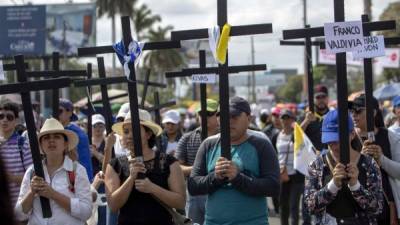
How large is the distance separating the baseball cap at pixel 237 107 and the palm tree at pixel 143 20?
60.8 meters

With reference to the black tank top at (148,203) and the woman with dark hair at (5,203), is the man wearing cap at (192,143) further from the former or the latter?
the woman with dark hair at (5,203)

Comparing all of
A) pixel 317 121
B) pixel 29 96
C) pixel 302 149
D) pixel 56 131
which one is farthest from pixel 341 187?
pixel 317 121

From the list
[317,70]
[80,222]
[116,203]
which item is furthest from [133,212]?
[317,70]

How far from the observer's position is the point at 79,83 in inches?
230

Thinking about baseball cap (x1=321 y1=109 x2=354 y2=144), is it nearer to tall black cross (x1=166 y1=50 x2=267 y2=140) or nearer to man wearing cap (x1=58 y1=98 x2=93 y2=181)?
tall black cross (x1=166 y1=50 x2=267 y2=140)

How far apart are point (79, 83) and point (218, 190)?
1.52 meters

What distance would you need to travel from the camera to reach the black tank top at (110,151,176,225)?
5.12 meters

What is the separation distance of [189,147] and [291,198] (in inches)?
113

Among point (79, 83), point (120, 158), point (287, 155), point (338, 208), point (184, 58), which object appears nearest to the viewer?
point (338, 208)

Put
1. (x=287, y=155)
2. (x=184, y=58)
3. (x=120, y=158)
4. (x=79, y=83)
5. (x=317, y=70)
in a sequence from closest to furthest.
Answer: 1. (x=120, y=158)
2. (x=79, y=83)
3. (x=287, y=155)
4. (x=184, y=58)
5. (x=317, y=70)

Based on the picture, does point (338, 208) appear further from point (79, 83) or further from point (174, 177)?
point (79, 83)

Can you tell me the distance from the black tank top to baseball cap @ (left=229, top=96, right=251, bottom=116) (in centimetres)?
55

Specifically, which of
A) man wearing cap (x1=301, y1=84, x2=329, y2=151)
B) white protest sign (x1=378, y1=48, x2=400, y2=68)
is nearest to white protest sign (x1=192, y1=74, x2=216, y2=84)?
man wearing cap (x1=301, y1=84, x2=329, y2=151)

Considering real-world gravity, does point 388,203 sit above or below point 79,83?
below
